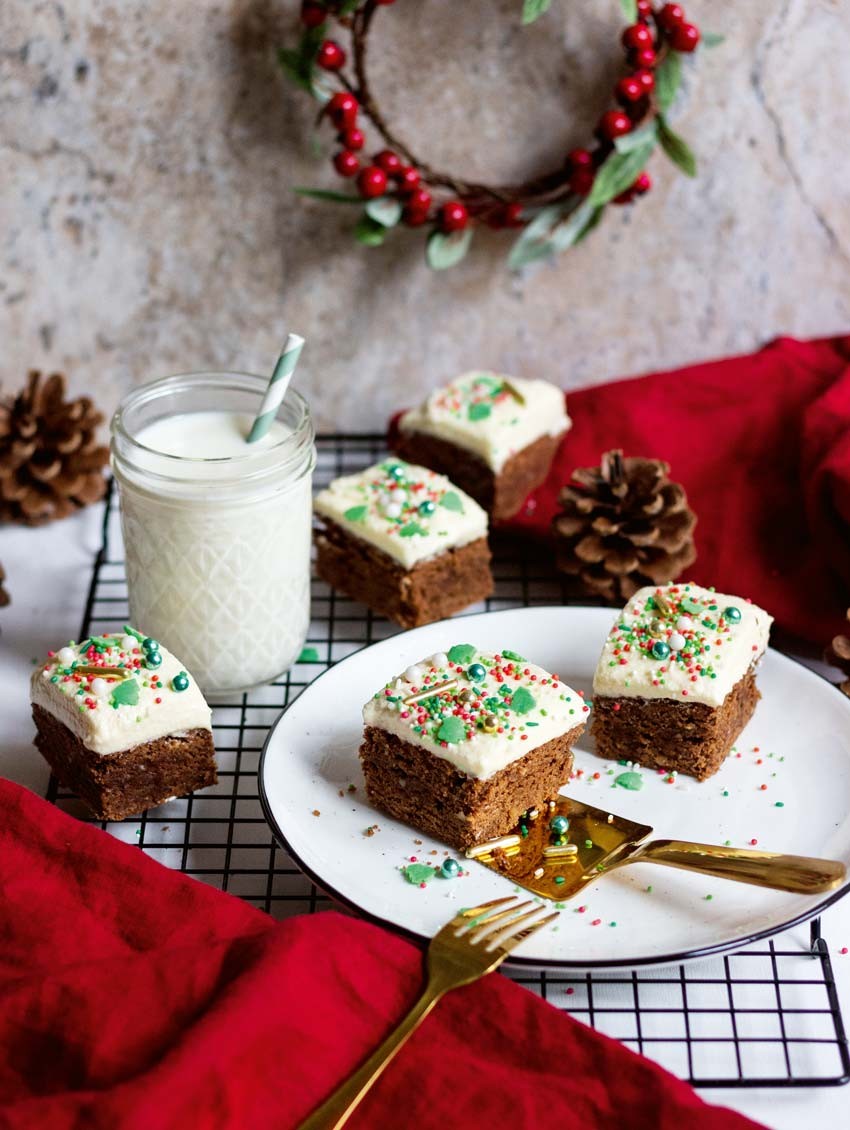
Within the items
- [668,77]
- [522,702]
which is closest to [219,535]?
[522,702]

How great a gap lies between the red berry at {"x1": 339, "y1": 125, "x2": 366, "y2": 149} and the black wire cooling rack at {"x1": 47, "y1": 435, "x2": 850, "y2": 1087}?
3.14 ft

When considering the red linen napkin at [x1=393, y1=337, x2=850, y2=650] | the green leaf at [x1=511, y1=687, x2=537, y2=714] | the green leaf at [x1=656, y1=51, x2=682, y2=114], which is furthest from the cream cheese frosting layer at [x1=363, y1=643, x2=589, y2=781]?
the green leaf at [x1=656, y1=51, x2=682, y2=114]

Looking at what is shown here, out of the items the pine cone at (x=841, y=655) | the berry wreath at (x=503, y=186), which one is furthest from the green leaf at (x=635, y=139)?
the pine cone at (x=841, y=655)

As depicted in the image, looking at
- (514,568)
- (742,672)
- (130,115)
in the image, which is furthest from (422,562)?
(130,115)

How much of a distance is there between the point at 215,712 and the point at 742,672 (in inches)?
34.5

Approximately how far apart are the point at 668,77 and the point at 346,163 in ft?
2.05

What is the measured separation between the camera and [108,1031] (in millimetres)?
1534

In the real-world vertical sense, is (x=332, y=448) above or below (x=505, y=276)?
below

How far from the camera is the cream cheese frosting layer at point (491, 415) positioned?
257cm

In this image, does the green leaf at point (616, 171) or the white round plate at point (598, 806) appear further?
the green leaf at point (616, 171)

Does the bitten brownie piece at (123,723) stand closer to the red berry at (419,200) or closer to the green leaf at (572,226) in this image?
the red berry at (419,200)

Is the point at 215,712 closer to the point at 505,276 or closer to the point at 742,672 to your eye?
the point at 742,672

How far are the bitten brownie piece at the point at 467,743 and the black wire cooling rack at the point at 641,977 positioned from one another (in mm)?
196

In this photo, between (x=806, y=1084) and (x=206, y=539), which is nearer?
(x=806, y=1084)
